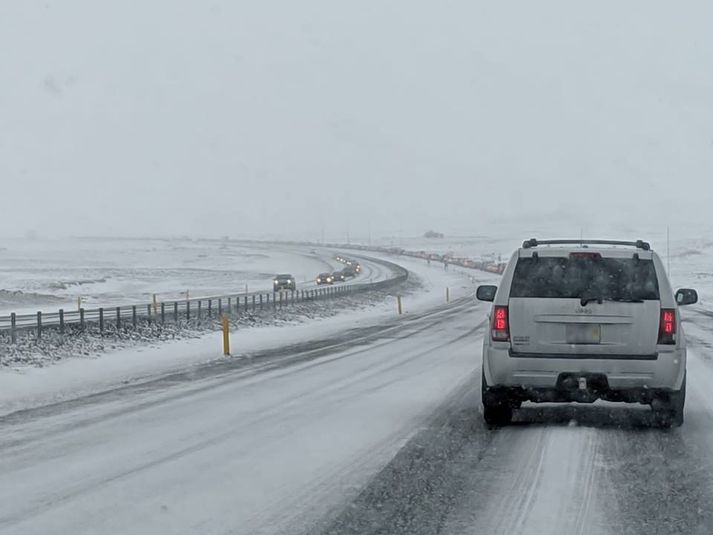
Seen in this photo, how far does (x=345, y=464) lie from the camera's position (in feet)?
29.1

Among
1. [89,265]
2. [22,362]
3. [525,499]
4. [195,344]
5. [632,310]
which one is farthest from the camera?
[89,265]

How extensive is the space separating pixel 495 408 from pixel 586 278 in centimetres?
170

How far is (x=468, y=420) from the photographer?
11625mm

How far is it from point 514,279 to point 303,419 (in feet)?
9.93

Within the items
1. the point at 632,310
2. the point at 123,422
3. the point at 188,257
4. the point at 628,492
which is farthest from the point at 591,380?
the point at 188,257

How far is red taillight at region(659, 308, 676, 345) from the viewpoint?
1030 cm

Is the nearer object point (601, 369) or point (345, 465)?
point (345, 465)

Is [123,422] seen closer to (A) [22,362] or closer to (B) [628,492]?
(B) [628,492]

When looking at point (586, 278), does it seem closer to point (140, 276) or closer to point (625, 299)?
point (625, 299)

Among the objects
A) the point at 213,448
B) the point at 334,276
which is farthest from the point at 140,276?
the point at 213,448

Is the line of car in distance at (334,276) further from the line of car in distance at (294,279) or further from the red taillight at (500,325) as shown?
the red taillight at (500,325)

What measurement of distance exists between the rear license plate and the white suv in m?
0.01

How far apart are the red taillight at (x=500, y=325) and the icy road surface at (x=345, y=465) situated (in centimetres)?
103

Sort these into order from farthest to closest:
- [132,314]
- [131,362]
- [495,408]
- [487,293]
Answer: [132,314]
[131,362]
[487,293]
[495,408]
